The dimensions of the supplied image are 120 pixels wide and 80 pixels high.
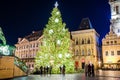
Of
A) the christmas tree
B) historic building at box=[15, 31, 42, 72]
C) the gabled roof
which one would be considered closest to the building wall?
the christmas tree

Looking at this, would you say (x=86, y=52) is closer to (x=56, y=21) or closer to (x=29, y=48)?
(x=29, y=48)

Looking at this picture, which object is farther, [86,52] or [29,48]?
[29,48]

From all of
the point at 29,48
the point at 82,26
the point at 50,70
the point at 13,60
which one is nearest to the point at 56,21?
the point at 50,70

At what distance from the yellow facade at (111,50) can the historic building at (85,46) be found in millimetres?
5000

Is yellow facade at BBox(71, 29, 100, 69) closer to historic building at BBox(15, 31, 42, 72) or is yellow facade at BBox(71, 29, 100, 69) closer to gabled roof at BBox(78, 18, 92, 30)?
gabled roof at BBox(78, 18, 92, 30)

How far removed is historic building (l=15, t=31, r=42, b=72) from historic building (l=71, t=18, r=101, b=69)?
14060 mm

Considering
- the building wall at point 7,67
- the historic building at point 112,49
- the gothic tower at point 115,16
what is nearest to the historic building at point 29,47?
the historic building at point 112,49

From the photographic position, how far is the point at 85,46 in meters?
74.5

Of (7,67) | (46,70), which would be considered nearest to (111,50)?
(46,70)

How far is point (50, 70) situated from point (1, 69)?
51.4ft

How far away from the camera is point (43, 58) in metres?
41.0

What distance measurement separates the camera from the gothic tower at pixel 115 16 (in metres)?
71.9

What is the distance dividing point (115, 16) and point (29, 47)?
113 feet

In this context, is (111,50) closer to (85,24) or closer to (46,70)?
(85,24)
